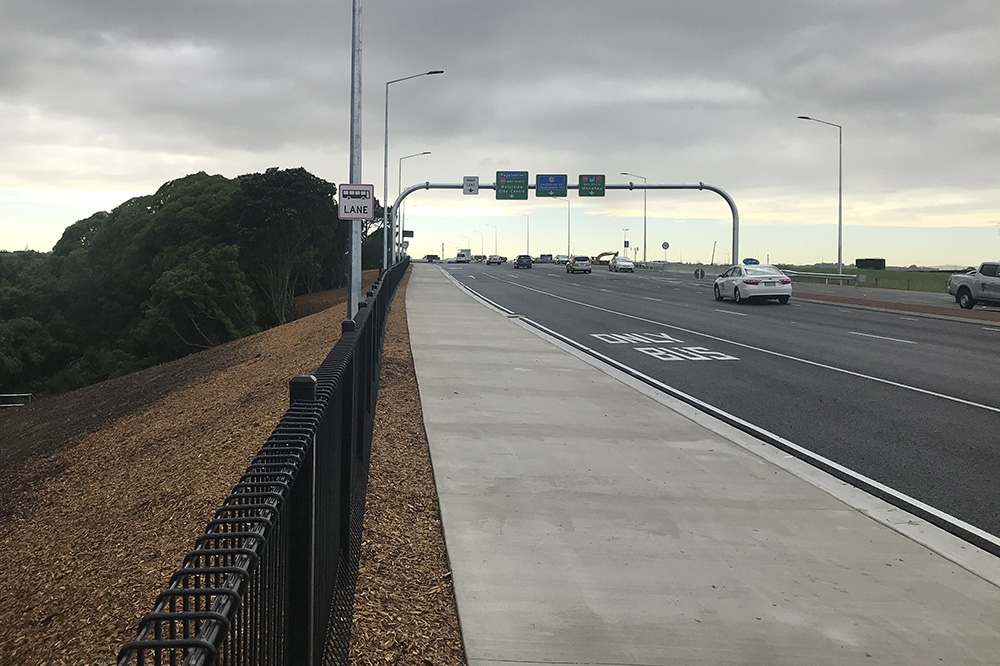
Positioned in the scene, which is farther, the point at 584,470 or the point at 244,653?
the point at 584,470

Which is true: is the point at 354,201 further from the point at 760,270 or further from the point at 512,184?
the point at 512,184

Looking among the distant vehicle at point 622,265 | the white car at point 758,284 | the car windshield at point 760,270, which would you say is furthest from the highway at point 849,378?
the distant vehicle at point 622,265

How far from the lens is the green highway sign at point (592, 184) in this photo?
5650 centimetres

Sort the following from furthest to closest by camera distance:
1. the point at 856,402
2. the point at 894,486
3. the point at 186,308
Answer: the point at 186,308 → the point at 856,402 → the point at 894,486

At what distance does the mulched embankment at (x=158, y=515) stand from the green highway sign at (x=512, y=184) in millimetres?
40688

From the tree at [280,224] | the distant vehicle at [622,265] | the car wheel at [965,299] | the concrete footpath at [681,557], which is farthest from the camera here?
the distant vehicle at [622,265]

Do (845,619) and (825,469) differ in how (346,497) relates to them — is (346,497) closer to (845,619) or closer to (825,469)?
(845,619)

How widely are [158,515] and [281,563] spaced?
6469mm

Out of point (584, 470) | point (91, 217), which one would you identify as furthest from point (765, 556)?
point (91, 217)

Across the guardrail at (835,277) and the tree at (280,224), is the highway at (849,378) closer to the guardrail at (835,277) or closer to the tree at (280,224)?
the tree at (280,224)

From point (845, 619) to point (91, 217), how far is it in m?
69.8

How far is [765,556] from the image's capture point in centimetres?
572

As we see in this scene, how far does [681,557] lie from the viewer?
18.6ft

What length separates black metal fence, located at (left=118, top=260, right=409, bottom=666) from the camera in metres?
1.73
